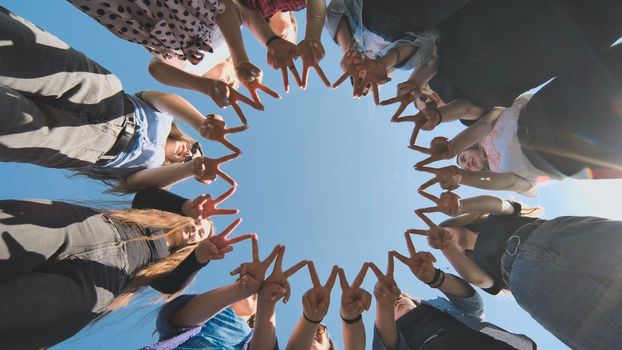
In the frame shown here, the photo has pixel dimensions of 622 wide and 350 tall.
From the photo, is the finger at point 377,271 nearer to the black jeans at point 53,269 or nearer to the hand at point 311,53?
the hand at point 311,53

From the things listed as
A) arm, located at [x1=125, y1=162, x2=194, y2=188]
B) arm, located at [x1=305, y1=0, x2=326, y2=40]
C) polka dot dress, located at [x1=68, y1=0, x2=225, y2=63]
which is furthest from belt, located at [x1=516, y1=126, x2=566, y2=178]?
arm, located at [x1=125, y1=162, x2=194, y2=188]

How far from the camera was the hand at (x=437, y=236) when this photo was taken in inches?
136

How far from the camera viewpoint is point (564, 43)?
2350 millimetres

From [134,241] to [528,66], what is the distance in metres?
3.32

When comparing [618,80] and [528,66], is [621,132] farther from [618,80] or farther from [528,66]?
Answer: [528,66]

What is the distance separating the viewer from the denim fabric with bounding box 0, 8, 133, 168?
205cm

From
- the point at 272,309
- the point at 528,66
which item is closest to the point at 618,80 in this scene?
the point at 528,66

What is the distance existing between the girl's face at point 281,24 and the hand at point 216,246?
1.94 meters

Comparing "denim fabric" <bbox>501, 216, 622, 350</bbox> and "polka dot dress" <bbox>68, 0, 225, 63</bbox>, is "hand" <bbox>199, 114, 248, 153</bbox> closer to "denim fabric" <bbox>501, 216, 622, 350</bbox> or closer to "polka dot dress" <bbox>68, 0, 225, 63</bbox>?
"polka dot dress" <bbox>68, 0, 225, 63</bbox>

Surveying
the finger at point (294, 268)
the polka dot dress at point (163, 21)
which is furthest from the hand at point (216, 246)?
the polka dot dress at point (163, 21)

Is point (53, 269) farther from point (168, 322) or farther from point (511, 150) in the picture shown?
point (511, 150)

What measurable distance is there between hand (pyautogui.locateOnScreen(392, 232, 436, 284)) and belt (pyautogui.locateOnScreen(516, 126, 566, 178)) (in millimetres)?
1258

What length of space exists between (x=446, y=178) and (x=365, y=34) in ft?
5.19

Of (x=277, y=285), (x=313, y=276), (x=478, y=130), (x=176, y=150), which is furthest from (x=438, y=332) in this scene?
(x=176, y=150)
